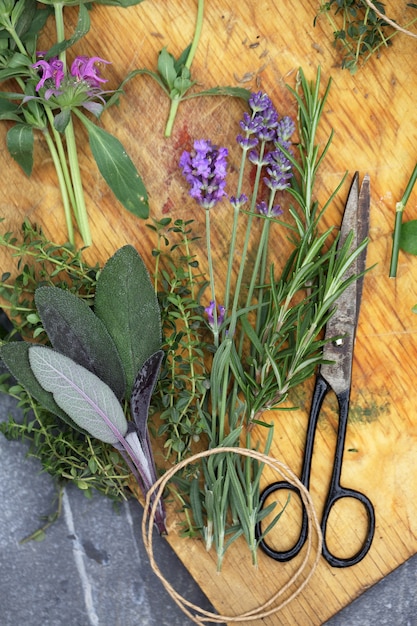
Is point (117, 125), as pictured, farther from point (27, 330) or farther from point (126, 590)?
point (126, 590)

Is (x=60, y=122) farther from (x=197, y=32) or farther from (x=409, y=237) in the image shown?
(x=409, y=237)

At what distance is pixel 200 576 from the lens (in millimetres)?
1145

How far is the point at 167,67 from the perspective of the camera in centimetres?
A: 108

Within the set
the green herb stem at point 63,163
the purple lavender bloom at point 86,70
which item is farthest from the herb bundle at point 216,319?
the purple lavender bloom at point 86,70

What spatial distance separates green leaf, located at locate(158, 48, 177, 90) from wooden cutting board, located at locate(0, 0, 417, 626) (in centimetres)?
5

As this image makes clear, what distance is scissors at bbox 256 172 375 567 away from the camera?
107 cm

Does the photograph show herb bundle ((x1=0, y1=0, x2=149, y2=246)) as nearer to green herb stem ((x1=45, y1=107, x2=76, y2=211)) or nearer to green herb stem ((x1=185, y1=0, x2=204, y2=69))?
green herb stem ((x1=45, y1=107, x2=76, y2=211))

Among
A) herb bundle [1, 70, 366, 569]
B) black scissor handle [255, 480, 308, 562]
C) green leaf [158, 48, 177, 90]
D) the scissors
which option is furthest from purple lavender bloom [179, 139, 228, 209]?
black scissor handle [255, 480, 308, 562]

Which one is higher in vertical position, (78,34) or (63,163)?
(78,34)

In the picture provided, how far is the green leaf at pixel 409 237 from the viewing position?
1102mm

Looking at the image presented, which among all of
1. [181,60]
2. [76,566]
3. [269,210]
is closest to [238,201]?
[269,210]

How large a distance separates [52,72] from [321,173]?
0.48 m

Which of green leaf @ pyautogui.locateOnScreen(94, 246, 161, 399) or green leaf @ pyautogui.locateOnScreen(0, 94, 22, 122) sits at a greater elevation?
green leaf @ pyautogui.locateOnScreen(0, 94, 22, 122)

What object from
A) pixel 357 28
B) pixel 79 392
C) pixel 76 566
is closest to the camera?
pixel 79 392
